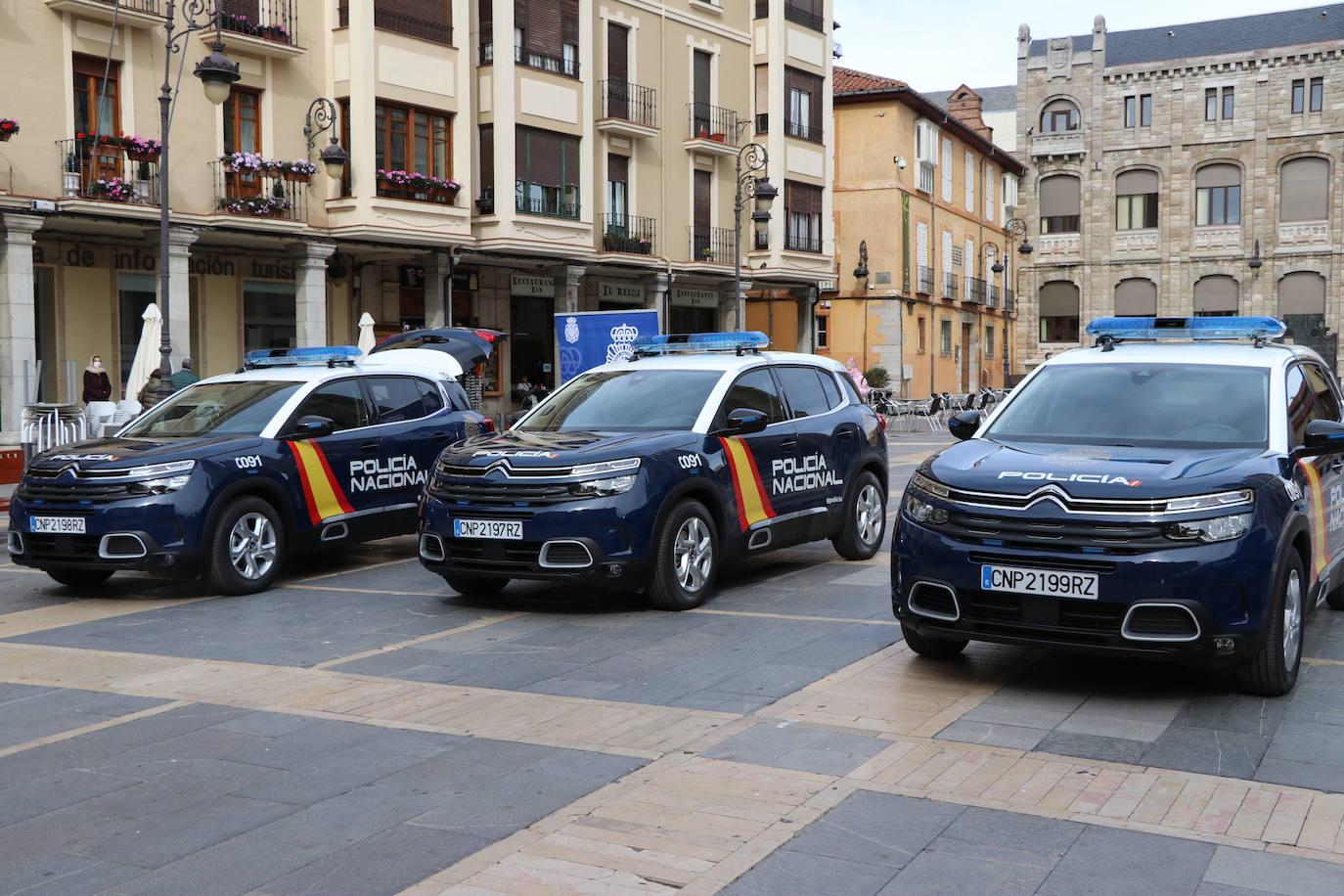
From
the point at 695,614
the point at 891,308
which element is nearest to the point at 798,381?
the point at 695,614

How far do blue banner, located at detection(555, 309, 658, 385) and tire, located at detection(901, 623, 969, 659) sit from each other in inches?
602

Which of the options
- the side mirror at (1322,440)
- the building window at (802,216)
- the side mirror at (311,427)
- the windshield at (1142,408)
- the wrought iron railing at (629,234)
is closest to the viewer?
the side mirror at (1322,440)

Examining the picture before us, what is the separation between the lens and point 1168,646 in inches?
237

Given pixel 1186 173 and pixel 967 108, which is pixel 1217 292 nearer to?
pixel 1186 173

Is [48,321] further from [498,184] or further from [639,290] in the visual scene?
[639,290]

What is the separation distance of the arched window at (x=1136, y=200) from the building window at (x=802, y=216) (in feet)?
97.4

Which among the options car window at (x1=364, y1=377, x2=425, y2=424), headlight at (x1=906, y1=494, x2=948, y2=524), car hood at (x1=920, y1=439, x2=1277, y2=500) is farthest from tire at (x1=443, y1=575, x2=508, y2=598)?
car hood at (x1=920, y1=439, x2=1277, y2=500)

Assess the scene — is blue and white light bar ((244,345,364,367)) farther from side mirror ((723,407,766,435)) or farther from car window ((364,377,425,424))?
side mirror ((723,407,766,435))

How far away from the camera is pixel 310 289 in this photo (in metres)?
26.2

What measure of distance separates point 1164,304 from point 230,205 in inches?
1975

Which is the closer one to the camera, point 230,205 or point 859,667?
point 859,667

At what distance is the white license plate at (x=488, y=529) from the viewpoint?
858 centimetres

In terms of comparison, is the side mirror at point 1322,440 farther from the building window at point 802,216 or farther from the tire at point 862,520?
the building window at point 802,216

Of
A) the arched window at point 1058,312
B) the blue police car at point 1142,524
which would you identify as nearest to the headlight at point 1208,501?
the blue police car at point 1142,524
